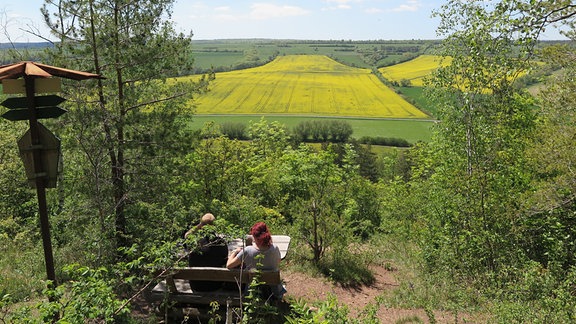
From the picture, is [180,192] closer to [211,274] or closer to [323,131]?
[211,274]

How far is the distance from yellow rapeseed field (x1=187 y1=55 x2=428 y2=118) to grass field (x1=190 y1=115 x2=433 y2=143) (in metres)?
4.43

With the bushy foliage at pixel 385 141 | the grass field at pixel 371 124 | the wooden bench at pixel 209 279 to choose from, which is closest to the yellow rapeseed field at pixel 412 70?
the grass field at pixel 371 124

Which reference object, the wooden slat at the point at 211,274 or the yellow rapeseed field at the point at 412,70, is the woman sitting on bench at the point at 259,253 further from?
the yellow rapeseed field at the point at 412,70

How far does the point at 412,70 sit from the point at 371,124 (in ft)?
175

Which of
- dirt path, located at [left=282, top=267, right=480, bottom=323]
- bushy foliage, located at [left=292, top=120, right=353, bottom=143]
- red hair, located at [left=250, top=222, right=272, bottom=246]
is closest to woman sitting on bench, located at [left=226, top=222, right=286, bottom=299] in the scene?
red hair, located at [left=250, top=222, right=272, bottom=246]

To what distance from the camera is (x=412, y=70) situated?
118 m

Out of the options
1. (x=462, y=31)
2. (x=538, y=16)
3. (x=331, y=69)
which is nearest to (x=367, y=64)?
(x=331, y=69)

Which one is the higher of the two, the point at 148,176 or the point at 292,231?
the point at 148,176

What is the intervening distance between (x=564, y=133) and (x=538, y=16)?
4.53 m

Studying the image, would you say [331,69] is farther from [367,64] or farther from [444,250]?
[444,250]

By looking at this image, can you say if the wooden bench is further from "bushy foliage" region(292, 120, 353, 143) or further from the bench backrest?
"bushy foliage" region(292, 120, 353, 143)

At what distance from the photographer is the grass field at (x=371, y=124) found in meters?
66.9

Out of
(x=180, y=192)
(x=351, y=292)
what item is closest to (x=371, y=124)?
(x=180, y=192)

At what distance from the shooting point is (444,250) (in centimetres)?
860
